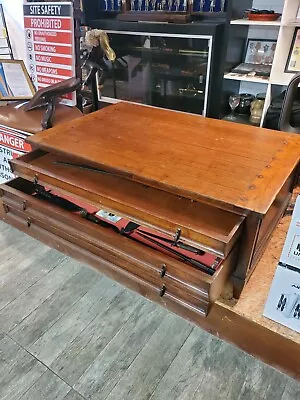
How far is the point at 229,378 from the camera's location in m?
0.99

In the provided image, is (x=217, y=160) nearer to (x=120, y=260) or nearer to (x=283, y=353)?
(x=120, y=260)

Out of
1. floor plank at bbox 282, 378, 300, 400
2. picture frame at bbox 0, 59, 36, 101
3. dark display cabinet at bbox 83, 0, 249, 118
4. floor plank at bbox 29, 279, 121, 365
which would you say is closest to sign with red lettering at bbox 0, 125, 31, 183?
picture frame at bbox 0, 59, 36, 101

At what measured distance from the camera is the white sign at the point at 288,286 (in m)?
0.84

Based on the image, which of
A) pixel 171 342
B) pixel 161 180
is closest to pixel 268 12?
pixel 161 180

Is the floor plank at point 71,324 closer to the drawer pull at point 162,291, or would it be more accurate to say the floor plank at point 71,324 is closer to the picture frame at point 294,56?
the drawer pull at point 162,291

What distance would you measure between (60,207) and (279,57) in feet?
5.41

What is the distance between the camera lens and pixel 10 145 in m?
1.78

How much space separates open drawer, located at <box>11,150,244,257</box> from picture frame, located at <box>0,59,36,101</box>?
878mm

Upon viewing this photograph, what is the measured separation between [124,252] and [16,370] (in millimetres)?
502

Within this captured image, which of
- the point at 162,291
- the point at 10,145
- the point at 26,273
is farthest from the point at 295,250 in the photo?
the point at 10,145

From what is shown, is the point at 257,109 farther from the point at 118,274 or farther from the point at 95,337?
the point at 95,337

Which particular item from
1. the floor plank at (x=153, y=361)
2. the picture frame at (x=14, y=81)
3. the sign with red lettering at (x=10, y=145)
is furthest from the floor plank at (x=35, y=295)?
the picture frame at (x=14, y=81)

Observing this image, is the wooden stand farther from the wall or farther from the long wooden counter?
the long wooden counter

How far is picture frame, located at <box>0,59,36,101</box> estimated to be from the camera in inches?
74.7
